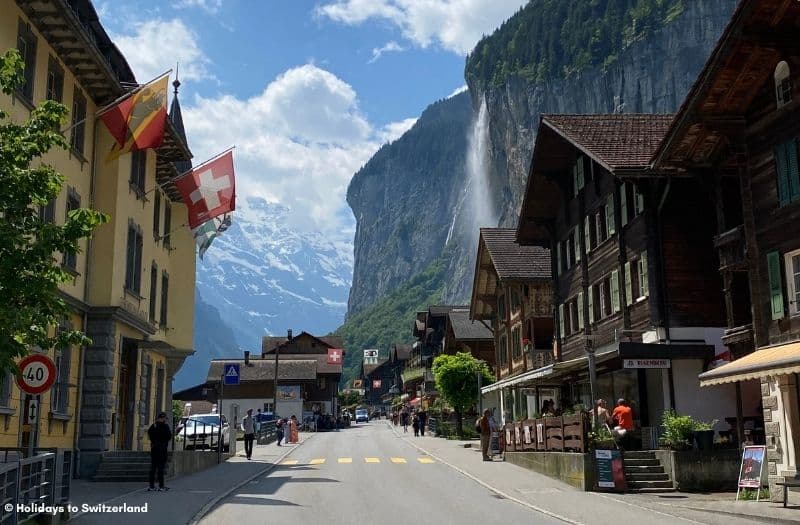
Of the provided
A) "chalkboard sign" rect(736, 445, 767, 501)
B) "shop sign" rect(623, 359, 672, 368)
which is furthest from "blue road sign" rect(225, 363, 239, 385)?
"chalkboard sign" rect(736, 445, 767, 501)

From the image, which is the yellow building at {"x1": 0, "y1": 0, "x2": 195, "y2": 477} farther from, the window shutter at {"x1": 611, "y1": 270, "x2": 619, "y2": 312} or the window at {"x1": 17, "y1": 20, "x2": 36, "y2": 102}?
the window shutter at {"x1": 611, "y1": 270, "x2": 619, "y2": 312}

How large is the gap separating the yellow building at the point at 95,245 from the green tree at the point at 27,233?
647cm

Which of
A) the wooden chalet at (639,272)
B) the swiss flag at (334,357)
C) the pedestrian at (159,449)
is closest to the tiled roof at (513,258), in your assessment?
the wooden chalet at (639,272)

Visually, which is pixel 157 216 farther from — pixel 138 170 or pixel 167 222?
pixel 138 170

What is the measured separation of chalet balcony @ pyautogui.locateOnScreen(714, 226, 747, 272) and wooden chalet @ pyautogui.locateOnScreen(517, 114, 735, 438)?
3.79 metres

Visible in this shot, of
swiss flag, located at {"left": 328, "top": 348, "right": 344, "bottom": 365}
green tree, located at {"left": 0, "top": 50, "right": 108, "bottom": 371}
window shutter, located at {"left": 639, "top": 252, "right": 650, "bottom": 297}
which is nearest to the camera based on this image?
green tree, located at {"left": 0, "top": 50, "right": 108, "bottom": 371}

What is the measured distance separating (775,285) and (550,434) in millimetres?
7674

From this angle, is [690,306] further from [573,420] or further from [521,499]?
[521,499]

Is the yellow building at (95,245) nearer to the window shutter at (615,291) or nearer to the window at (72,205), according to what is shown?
the window at (72,205)

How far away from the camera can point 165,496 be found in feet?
60.4

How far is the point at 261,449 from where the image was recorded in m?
40.6

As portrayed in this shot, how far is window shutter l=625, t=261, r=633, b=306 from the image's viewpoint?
28.5m

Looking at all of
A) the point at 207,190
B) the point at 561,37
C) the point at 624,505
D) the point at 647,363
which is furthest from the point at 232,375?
the point at 561,37

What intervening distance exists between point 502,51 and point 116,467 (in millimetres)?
139493
